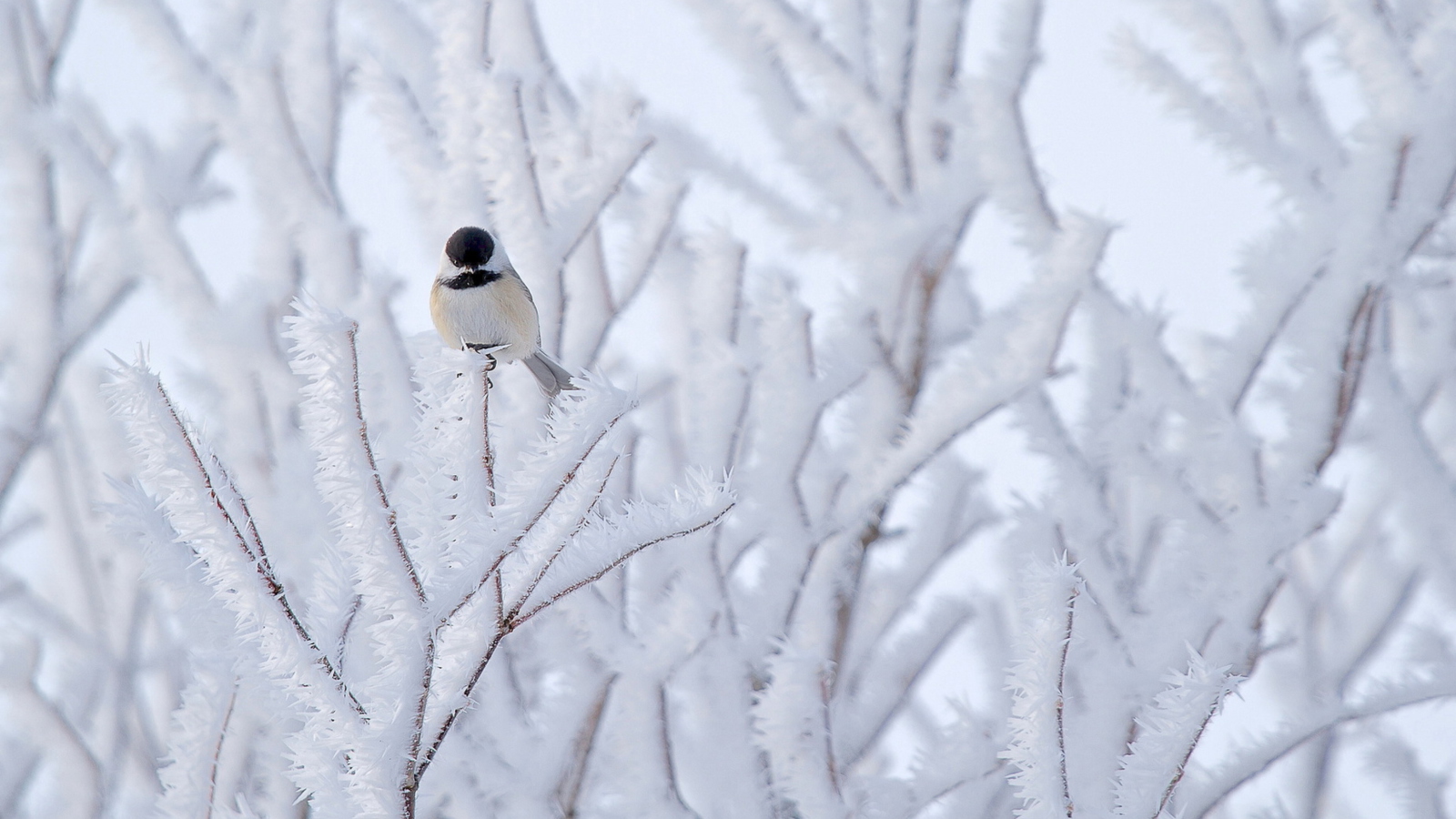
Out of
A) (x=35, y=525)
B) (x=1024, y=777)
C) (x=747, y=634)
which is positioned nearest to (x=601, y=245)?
(x=747, y=634)

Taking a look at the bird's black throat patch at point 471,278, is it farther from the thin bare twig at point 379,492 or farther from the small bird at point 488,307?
the thin bare twig at point 379,492

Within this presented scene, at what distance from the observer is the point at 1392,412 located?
1.70 meters

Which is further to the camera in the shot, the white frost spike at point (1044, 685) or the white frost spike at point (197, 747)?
the white frost spike at point (197, 747)

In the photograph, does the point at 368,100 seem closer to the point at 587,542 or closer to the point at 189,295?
the point at 189,295

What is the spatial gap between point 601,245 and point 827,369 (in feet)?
1.38

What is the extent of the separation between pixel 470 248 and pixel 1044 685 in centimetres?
104

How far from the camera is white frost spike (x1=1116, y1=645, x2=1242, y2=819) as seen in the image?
931mm

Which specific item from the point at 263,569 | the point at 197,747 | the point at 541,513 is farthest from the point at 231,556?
the point at 197,747

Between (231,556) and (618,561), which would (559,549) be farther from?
(231,556)

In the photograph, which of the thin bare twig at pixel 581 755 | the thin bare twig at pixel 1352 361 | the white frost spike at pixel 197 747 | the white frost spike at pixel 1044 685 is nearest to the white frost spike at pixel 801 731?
the thin bare twig at pixel 581 755

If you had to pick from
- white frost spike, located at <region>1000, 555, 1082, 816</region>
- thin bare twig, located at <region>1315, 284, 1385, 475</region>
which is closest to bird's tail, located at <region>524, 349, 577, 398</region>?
white frost spike, located at <region>1000, 555, 1082, 816</region>

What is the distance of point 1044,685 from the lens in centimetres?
94

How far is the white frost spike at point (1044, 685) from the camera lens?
92 centimetres

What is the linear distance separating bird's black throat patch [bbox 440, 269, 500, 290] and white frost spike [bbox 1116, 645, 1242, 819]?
3.52 feet
